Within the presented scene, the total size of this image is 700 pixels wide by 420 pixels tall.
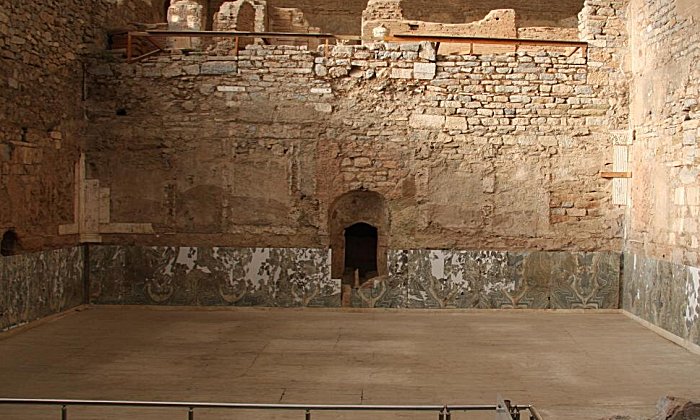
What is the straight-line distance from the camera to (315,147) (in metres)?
10.6

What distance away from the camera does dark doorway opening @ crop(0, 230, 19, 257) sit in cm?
894

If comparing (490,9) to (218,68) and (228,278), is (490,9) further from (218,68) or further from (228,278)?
(228,278)

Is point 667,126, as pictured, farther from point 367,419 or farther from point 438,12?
point 438,12

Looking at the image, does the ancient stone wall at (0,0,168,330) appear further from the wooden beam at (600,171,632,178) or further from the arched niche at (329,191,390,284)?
the wooden beam at (600,171,632,178)

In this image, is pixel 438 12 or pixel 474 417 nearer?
pixel 474 417

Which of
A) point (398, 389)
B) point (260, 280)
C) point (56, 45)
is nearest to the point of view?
point (398, 389)

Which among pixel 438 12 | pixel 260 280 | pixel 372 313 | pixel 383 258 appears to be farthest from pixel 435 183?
pixel 438 12

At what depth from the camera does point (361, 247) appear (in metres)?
12.4

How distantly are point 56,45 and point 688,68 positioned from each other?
8.85 m

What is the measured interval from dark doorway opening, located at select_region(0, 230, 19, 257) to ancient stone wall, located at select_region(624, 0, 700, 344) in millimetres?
8799

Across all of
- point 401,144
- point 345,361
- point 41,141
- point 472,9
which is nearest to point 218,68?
point 41,141

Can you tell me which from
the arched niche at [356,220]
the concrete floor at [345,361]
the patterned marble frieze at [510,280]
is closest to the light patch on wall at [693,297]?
the concrete floor at [345,361]

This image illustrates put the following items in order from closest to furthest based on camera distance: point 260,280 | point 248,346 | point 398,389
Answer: point 398,389 → point 248,346 → point 260,280

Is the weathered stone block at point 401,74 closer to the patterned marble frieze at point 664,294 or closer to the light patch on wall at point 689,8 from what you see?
the light patch on wall at point 689,8
